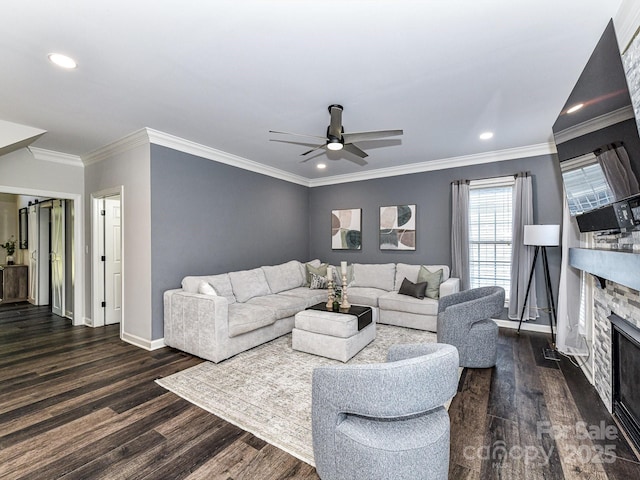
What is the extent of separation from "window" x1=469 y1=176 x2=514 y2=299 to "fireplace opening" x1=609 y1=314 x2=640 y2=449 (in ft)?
7.85

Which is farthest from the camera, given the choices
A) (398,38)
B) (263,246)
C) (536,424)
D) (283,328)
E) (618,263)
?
(263,246)

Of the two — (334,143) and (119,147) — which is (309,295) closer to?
(334,143)

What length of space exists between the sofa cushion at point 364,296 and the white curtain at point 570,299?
2349 millimetres

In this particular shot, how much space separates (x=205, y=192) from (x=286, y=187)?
1966 mm

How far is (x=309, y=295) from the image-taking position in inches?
194

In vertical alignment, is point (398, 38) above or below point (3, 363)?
above

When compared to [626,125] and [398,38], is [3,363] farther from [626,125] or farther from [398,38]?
[626,125]

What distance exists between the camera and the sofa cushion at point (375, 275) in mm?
5367

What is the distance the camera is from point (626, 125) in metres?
1.73

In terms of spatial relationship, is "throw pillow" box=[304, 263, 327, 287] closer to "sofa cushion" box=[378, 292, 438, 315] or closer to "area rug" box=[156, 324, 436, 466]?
"sofa cushion" box=[378, 292, 438, 315]

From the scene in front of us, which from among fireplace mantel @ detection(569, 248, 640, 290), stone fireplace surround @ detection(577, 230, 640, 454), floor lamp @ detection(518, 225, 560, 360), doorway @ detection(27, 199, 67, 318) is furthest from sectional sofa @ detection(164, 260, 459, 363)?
doorway @ detection(27, 199, 67, 318)

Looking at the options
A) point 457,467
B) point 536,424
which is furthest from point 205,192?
point 536,424

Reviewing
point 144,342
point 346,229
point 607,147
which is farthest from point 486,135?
point 144,342

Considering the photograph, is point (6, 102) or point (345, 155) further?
point (345, 155)
